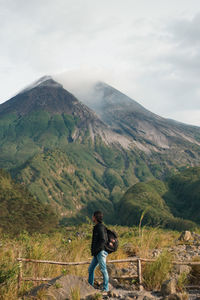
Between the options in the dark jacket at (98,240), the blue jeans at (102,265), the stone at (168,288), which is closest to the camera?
the stone at (168,288)

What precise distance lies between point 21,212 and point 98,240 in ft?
389

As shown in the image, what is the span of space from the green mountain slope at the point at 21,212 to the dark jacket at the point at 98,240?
97.3 m

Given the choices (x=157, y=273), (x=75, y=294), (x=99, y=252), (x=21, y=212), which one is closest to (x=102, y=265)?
(x=99, y=252)

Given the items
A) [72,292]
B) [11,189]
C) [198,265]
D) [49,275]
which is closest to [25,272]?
[49,275]

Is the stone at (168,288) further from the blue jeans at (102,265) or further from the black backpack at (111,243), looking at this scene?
the black backpack at (111,243)

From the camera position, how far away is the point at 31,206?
415ft

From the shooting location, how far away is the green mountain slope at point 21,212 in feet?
350

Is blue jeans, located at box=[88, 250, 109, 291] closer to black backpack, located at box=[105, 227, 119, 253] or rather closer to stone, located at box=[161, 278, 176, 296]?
black backpack, located at box=[105, 227, 119, 253]

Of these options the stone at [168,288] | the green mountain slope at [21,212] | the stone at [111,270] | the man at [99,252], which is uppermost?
the man at [99,252]

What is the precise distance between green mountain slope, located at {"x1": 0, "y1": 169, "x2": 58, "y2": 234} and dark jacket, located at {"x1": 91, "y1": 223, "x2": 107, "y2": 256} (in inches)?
3832

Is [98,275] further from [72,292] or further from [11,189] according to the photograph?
[11,189]

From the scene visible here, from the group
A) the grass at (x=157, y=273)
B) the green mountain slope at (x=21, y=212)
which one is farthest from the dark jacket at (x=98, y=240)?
the green mountain slope at (x=21, y=212)

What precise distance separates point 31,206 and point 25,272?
123149mm

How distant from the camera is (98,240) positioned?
800 centimetres
